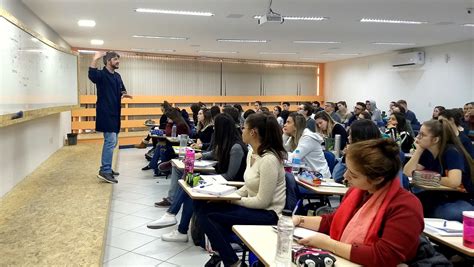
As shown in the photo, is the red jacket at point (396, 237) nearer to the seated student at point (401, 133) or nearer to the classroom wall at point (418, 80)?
the seated student at point (401, 133)

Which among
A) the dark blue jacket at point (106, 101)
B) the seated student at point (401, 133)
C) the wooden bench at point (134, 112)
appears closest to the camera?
the dark blue jacket at point (106, 101)

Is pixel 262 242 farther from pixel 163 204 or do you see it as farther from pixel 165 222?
pixel 163 204

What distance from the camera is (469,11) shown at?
21.0 ft

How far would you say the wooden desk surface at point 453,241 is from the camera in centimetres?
202


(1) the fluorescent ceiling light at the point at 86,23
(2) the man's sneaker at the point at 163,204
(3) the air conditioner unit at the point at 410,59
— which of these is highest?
(1) the fluorescent ceiling light at the point at 86,23

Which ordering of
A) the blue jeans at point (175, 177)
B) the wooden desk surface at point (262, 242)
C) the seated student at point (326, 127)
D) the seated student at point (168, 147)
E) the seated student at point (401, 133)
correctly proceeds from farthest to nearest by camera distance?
the seated student at point (168, 147), the seated student at point (326, 127), the seated student at point (401, 133), the blue jeans at point (175, 177), the wooden desk surface at point (262, 242)

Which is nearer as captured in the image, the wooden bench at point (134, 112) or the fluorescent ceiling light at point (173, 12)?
the fluorescent ceiling light at point (173, 12)

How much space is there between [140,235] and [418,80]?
9.94m

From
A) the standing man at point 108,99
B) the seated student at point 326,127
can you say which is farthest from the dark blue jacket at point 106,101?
the seated student at point 326,127

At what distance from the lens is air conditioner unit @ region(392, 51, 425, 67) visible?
11258 millimetres

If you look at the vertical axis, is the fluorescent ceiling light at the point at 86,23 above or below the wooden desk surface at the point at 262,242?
above

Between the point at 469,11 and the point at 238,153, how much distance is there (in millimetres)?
4981

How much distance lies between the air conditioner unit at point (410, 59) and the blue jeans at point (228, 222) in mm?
9921

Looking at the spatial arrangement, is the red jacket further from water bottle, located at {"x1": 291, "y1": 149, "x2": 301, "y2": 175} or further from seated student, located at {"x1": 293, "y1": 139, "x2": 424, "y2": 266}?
water bottle, located at {"x1": 291, "y1": 149, "x2": 301, "y2": 175}
